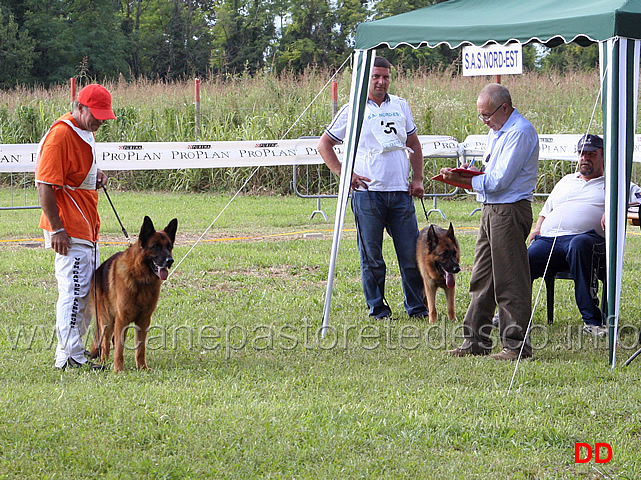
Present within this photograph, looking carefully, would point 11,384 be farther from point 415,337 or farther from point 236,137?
point 236,137

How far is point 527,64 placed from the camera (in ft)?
106

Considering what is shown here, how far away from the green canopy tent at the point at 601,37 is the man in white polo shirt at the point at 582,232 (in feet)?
3.61

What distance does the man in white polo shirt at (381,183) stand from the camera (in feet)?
22.6

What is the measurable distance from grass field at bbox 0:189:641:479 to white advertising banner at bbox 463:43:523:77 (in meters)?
3.58

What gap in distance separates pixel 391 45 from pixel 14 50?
32.3 metres

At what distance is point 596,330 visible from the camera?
6.44 m

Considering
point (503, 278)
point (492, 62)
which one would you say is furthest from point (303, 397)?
point (492, 62)

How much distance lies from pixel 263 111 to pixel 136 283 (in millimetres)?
13473

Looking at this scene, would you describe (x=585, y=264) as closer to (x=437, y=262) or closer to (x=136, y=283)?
(x=437, y=262)

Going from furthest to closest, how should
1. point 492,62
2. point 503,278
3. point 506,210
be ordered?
1. point 492,62
2. point 503,278
3. point 506,210

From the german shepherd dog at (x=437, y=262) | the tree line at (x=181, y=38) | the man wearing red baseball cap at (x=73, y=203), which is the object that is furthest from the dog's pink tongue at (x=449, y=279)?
the tree line at (x=181, y=38)

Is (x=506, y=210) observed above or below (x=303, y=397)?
above

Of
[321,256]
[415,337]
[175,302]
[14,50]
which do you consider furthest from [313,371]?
[14,50]

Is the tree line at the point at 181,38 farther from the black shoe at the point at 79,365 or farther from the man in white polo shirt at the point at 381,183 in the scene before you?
the black shoe at the point at 79,365
